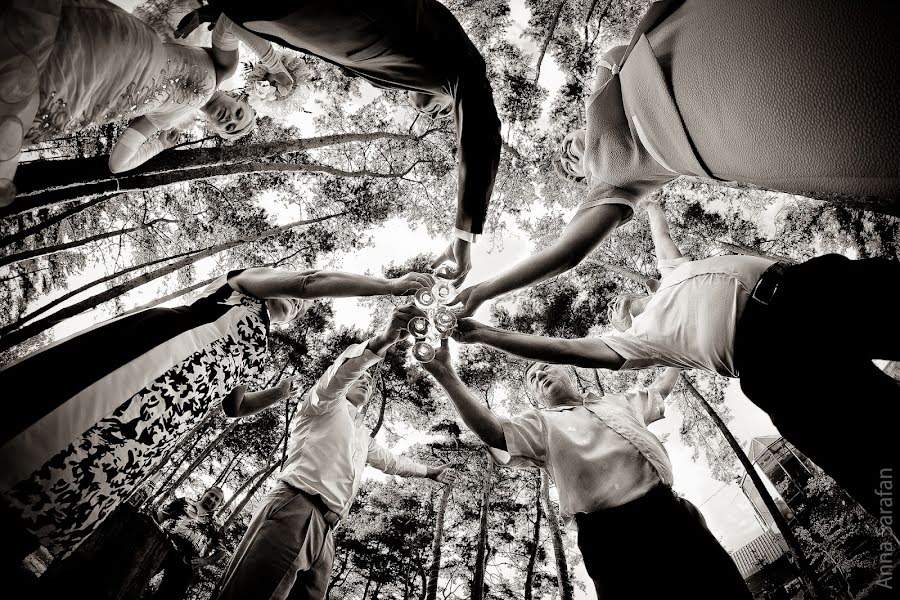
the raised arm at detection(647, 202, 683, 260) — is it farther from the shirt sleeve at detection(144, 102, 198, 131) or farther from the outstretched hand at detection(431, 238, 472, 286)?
the shirt sleeve at detection(144, 102, 198, 131)

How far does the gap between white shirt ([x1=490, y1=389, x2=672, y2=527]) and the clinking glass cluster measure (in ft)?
3.97

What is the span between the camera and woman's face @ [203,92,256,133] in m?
3.71

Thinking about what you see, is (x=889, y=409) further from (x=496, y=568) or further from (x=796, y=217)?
(x=496, y=568)

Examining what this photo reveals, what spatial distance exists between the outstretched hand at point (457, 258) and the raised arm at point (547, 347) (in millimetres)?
312

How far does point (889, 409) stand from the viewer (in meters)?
1.32

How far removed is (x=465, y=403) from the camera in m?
2.73

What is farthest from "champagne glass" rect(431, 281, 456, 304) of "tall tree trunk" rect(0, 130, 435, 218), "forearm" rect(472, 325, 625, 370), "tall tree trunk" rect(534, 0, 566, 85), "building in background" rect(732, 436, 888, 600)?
"tall tree trunk" rect(534, 0, 566, 85)

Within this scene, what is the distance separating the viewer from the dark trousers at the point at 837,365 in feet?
4.33

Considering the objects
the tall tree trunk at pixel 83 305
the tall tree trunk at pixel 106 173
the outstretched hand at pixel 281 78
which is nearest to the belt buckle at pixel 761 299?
the outstretched hand at pixel 281 78

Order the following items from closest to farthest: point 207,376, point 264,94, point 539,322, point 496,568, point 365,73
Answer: point 365,73
point 207,376
point 264,94
point 539,322
point 496,568

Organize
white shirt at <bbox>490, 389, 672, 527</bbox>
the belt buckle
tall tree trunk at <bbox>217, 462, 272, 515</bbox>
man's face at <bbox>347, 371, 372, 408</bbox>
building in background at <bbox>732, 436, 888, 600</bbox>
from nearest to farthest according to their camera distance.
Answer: the belt buckle → white shirt at <bbox>490, 389, 672, 527</bbox> → man's face at <bbox>347, 371, 372, 408</bbox> → building in background at <bbox>732, 436, 888, 600</bbox> → tall tree trunk at <bbox>217, 462, 272, 515</bbox>

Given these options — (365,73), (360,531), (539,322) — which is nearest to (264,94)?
(365,73)

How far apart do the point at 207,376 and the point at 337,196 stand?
9263 millimetres

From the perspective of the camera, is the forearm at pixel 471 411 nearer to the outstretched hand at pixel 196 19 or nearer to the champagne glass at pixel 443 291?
the champagne glass at pixel 443 291
